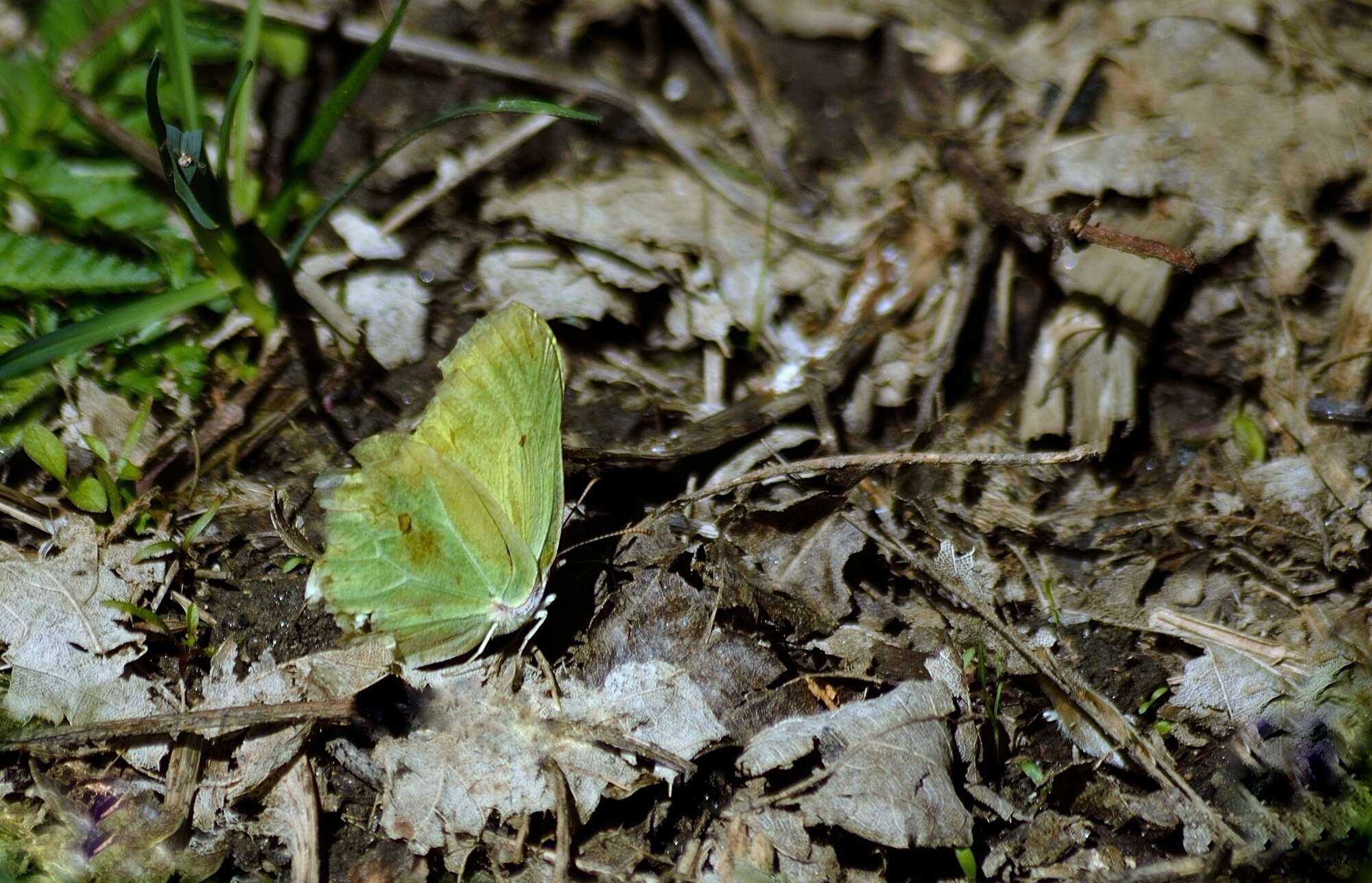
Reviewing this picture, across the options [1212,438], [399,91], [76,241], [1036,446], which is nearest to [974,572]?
[1036,446]

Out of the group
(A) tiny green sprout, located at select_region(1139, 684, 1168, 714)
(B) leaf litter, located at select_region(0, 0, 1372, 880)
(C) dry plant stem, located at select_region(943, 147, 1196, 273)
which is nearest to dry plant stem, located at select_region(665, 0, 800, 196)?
(B) leaf litter, located at select_region(0, 0, 1372, 880)

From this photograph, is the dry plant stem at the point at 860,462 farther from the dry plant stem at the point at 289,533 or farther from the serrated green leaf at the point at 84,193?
the serrated green leaf at the point at 84,193

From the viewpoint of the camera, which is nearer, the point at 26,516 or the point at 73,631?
the point at 73,631

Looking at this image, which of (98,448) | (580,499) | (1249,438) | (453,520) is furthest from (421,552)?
(1249,438)

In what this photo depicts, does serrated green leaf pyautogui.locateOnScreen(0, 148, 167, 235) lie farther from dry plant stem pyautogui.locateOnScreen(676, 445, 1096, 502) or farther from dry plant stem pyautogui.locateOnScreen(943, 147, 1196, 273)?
dry plant stem pyautogui.locateOnScreen(943, 147, 1196, 273)

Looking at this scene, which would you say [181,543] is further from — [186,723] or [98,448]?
[186,723]

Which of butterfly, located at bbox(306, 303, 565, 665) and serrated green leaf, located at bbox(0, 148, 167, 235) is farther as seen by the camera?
serrated green leaf, located at bbox(0, 148, 167, 235)
